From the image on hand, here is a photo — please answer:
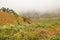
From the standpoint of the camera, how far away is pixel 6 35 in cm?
1428

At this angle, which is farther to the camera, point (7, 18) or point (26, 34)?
point (7, 18)

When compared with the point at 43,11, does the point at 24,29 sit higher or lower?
higher

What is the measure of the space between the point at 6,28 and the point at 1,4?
10.6 metres

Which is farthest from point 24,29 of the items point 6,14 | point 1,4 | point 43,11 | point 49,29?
point 43,11

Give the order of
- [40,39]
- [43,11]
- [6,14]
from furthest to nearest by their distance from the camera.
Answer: [43,11] → [6,14] → [40,39]

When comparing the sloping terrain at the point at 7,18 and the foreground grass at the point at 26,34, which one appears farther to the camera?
the sloping terrain at the point at 7,18

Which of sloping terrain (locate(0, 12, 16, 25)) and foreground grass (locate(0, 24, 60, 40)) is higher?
foreground grass (locate(0, 24, 60, 40))

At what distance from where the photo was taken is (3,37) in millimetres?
14078

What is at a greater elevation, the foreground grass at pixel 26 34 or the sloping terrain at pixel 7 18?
the foreground grass at pixel 26 34

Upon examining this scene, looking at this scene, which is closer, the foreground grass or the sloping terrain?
the foreground grass

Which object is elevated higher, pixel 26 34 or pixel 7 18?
pixel 26 34

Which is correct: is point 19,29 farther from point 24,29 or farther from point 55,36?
point 55,36

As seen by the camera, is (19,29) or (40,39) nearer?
(40,39)

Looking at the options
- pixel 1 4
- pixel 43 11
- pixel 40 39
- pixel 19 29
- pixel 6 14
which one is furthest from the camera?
pixel 43 11
